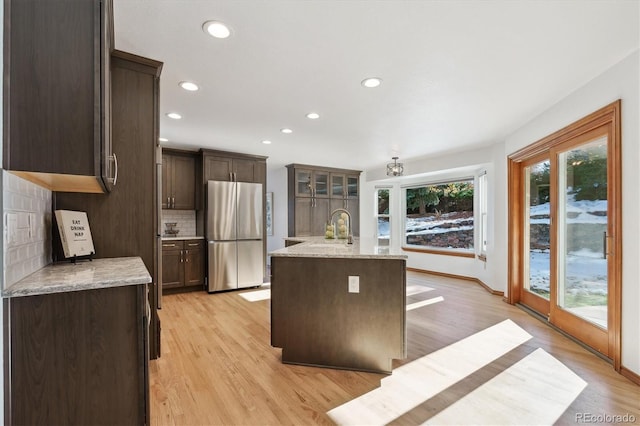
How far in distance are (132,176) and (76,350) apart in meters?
1.39

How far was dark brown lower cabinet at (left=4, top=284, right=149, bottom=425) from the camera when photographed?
1247 millimetres

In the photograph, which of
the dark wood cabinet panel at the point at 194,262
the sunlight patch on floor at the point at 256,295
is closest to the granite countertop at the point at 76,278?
the sunlight patch on floor at the point at 256,295

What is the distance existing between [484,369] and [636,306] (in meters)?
1.15

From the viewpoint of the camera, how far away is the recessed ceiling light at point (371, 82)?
104 inches

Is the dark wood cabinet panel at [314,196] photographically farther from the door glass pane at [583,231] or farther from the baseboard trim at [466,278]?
the door glass pane at [583,231]

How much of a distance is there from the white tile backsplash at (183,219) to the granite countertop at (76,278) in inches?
147

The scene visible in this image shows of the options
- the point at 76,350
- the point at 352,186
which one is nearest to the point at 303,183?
the point at 352,186

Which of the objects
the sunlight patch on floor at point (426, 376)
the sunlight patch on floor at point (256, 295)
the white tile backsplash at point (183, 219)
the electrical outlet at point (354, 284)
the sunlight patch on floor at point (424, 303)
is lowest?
the sunlight patch on floor at point (256, 295)

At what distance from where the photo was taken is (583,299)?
303 centimetres

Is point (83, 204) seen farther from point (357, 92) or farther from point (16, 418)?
point (357, 92)

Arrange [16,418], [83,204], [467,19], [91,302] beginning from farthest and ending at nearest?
[83,204] < [467,19] < [91,302] < [16,418]

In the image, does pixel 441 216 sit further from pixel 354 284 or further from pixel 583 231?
pixel 354 284

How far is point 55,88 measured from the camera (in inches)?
53.1

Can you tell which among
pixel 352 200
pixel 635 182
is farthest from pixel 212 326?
pixel 352 200
